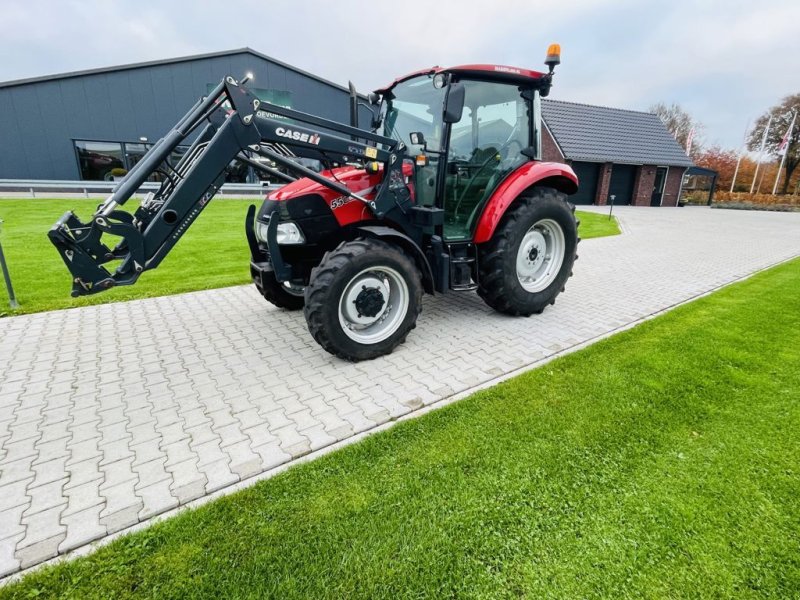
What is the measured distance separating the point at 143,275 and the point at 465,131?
5.39 metres

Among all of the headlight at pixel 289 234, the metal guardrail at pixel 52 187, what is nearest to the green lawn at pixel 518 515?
the headlight at pixel 289 234

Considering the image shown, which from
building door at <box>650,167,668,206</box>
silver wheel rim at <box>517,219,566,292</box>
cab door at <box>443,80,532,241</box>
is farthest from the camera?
building door at <box>650,167,668,206</box>

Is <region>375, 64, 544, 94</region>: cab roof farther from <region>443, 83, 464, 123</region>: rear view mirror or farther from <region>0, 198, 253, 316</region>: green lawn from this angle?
<region>0, 198, 253, 316</region>: green lawn

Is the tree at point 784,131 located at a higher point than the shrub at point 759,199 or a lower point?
higher

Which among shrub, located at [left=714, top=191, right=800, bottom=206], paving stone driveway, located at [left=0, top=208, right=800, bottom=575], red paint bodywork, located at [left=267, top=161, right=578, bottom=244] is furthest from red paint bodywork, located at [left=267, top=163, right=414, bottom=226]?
shrub, located at [left=714, top=191, right=800, bottom=206]

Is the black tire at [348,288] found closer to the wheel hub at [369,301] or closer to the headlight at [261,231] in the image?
the wheel hub at [369,301]

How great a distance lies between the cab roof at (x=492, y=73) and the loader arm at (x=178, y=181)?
1.21 metres

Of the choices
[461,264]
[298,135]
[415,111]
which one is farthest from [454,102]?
[461,264]

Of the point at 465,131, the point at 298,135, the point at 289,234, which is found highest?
the point at 465,131

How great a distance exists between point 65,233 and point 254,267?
5.39ft

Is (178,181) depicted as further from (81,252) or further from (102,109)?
(102,109)

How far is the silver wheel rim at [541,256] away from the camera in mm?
4719

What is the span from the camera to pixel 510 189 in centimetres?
418

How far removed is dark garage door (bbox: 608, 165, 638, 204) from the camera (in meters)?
22.0
